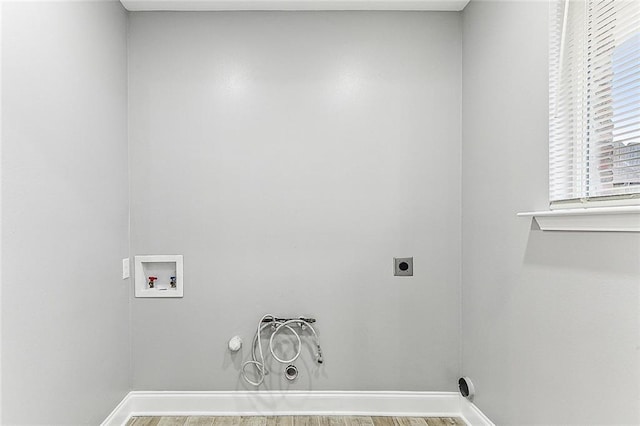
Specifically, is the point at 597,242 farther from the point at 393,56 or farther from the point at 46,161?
the point at 46,161

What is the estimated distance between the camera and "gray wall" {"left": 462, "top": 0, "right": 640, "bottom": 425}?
1387 mm

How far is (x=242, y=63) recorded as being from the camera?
2.66m

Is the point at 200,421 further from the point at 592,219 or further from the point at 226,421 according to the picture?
the point at 592,219

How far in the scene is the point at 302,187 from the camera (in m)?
2.66

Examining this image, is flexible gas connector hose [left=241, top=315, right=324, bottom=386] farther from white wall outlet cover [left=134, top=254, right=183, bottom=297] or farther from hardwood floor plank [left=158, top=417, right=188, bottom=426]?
white wall outlet cover [left=134, top=254, right=183, bottom=297]

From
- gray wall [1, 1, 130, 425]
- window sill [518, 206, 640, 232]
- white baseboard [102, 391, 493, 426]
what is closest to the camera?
window sill [518, 206, 640, 232]

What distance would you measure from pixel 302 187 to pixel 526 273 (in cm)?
135

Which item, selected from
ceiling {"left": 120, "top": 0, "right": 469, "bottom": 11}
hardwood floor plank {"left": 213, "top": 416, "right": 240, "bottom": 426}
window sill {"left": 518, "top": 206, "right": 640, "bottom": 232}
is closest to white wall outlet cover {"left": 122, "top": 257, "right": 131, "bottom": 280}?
hardwood floor plank {"left": 213, "top": 416, "right": 240, "bottom": 426}

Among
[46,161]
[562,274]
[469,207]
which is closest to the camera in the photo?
[562,274]

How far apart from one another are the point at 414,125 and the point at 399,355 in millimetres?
1439

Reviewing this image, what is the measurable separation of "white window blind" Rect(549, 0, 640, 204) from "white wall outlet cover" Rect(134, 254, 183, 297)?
2089mm

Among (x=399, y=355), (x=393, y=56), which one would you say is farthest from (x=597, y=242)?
(x=393, y=56)

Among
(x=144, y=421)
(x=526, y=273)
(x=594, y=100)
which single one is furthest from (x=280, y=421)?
(x=594, y=100)

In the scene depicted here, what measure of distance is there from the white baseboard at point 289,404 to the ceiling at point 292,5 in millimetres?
2362
